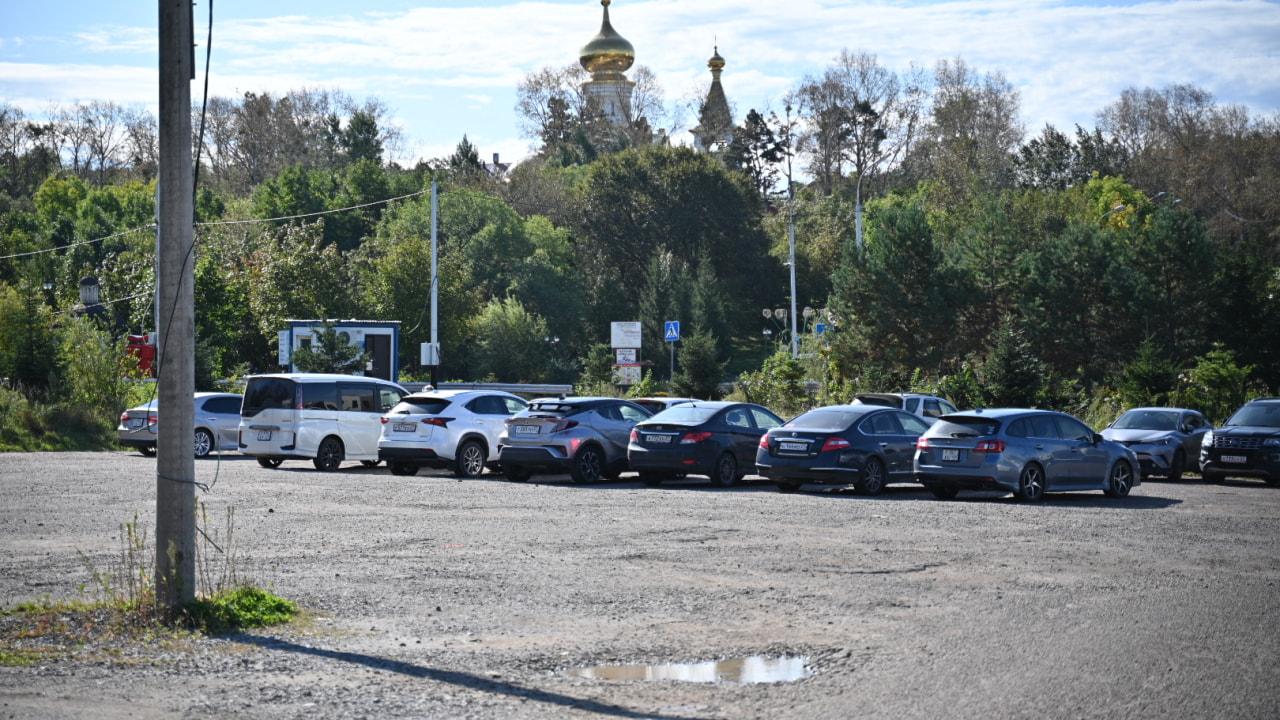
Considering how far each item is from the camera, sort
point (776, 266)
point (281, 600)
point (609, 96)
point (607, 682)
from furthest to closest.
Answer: point (609, 96)
point (776, 266)
point (281, 600)
point (607, 682)

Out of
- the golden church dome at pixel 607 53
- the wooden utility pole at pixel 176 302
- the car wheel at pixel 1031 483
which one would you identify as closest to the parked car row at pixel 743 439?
the car wheel at pixel 1031 483

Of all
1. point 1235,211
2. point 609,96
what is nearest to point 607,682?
point 1235,211

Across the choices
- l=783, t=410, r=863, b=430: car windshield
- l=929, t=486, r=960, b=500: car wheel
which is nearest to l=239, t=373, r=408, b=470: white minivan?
l=783, t=410, r=863, b=430: car windshield

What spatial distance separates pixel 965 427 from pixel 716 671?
12.4 meters

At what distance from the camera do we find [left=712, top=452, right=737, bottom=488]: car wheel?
2212 centimetres

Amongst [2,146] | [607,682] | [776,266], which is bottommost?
[607,682]

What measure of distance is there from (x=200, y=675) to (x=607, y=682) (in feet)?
7.73

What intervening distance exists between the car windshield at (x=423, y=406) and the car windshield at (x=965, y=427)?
30.0 ft

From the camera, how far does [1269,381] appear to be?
1694 inches

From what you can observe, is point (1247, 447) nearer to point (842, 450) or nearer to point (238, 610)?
point (842, 450)

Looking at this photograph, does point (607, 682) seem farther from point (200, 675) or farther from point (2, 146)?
point (2, 146)

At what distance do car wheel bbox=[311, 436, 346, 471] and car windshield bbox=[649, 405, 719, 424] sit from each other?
22.1 ft

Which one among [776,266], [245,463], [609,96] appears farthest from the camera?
[609,96]

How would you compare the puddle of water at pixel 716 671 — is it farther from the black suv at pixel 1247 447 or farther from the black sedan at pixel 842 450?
the black suv at pixel 1247 447
